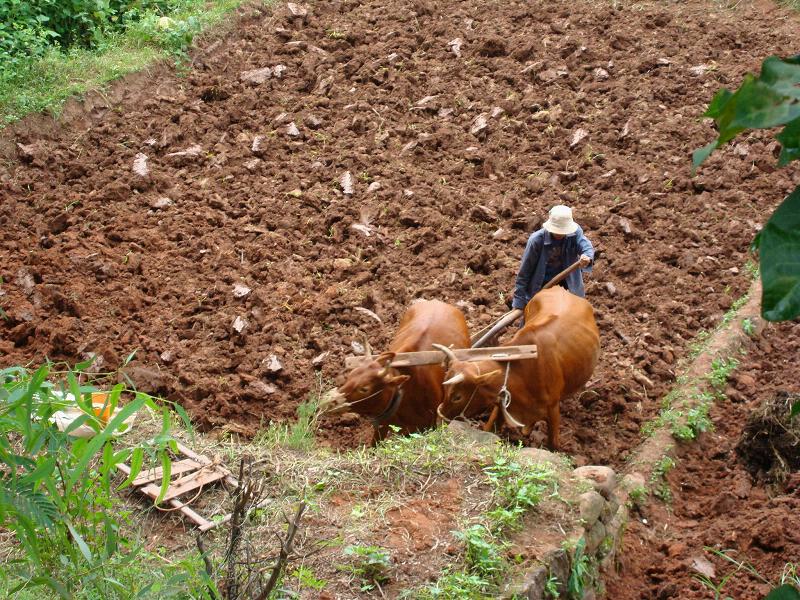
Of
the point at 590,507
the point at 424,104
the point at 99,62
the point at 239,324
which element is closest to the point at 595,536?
the point at 590,507

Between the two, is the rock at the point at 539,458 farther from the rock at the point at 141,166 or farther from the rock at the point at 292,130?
the rock at the point at 292,130

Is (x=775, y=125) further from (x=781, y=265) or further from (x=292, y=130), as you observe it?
(x=292, y=130)

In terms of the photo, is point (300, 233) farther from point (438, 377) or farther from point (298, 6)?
point (298, 6)

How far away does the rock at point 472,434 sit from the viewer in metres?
6.21

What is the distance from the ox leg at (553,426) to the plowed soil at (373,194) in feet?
0.70

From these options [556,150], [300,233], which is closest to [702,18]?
[556,150]

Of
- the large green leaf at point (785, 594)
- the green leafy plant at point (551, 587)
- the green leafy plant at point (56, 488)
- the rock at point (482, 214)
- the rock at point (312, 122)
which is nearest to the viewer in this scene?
the large green leaf at point (785, 594)

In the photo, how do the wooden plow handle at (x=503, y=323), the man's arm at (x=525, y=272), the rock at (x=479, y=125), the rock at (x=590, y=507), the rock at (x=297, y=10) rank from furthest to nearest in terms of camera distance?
the rock at (x=297, y=10)
the rock at (x=479, y=125)
the man's arm at (x=525, y=272)
the wooden plow handle at (x=503, y=323)
the rock at (x=590, y=507)

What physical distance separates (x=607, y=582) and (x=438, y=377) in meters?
2.01

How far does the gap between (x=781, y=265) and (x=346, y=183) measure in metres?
8.68

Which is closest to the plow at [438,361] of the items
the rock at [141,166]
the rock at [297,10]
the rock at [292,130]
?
the rock at [141,166]

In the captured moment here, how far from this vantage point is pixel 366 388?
21.9ft

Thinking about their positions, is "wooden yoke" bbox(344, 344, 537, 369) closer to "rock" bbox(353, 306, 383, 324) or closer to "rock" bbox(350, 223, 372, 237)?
"rock" bbox(353, 306, 383, 324)

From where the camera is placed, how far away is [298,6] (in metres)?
13.8
